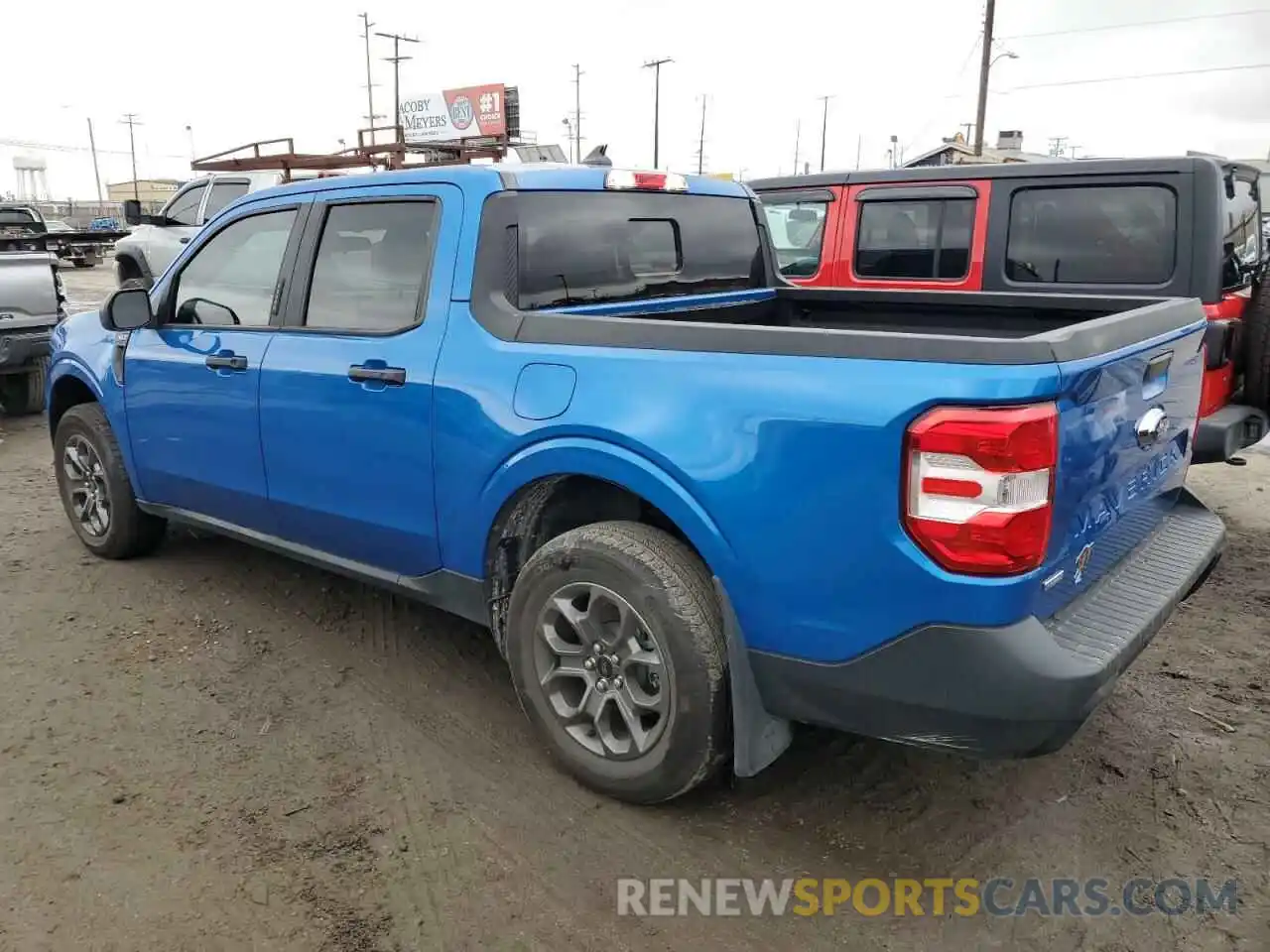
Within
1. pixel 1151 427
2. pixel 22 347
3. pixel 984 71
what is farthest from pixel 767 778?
pixel 984 71

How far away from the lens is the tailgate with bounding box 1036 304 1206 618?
2.29 m

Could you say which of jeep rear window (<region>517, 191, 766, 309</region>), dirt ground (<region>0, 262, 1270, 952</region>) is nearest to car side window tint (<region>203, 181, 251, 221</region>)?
dirt ground (<region>0, 262, 1270, 952</region>)

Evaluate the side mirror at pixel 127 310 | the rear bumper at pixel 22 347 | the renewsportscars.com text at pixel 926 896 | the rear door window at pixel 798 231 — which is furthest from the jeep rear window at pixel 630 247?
the rear bumper at pixel 22 347

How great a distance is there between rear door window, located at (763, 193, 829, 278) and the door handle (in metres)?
3.97

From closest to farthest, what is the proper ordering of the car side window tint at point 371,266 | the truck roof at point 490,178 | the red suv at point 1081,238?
1. the truck roof at point 490,178
2. the car side window tint at point 371,266
3. the red suv at point 1081,238

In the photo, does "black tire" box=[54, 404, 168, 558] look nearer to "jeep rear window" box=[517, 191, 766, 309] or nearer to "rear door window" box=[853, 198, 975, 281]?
"jeep rear window" box=[517, 191, 766, 309]

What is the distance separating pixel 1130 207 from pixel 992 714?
13.5 feet

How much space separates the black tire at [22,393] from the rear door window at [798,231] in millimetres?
6670

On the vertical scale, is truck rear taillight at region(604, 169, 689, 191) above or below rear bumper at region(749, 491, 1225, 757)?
above

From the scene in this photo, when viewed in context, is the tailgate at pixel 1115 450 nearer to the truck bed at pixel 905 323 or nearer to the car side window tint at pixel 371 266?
the truck bed at pixel 905 323

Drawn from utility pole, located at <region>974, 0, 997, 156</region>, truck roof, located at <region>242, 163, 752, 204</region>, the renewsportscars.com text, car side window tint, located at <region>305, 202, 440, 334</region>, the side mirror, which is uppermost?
utility pole, located at <region>974, 0, 997, 156</region>

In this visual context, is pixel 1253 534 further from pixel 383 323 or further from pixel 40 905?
pixel 40 905

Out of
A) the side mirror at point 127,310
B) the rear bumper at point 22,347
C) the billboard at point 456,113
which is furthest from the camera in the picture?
the billboard at point 456,113

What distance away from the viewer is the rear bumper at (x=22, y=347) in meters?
8.02
